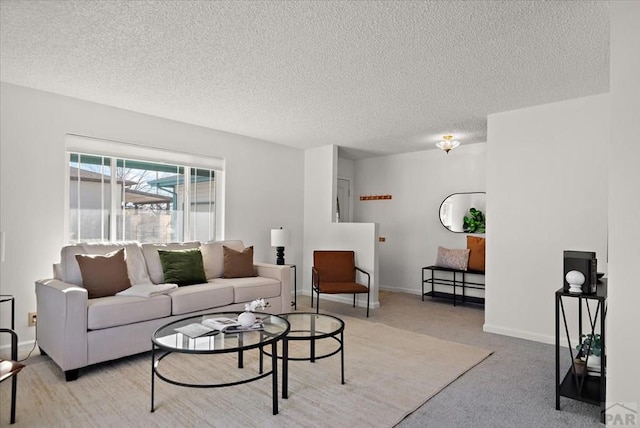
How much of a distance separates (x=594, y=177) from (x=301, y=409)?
3.36m

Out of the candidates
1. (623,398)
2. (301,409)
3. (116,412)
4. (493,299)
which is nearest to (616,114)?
(623,398)

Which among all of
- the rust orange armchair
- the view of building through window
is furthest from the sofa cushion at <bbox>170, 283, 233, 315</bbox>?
the rust orange armchair

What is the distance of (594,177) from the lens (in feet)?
12.0

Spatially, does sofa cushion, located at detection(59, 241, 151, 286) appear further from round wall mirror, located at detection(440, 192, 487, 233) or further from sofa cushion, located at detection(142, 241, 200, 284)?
round wall mirror, located at detection(440, 192, 487, 233)

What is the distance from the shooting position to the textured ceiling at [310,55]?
2.26m

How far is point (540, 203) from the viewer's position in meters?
Result: 3.96

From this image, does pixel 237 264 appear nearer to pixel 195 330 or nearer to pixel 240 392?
pixel 195 330

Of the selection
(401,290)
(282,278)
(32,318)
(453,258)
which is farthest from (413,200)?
(32,318)

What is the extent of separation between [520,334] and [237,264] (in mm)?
3177

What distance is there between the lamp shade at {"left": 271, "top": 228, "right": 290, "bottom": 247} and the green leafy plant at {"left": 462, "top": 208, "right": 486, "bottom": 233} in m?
2.76

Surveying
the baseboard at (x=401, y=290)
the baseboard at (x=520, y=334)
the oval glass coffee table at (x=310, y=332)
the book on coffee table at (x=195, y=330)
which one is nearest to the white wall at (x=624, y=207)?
the oval glass coffee table at (x=310, y=332)

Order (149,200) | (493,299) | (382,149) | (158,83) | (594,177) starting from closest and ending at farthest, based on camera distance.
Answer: (158,83) → (594,177) → (493,299) → (149,200) → (382,149)

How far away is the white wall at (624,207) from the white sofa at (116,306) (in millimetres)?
3175

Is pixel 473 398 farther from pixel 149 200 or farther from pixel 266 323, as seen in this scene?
pixel 149 200
